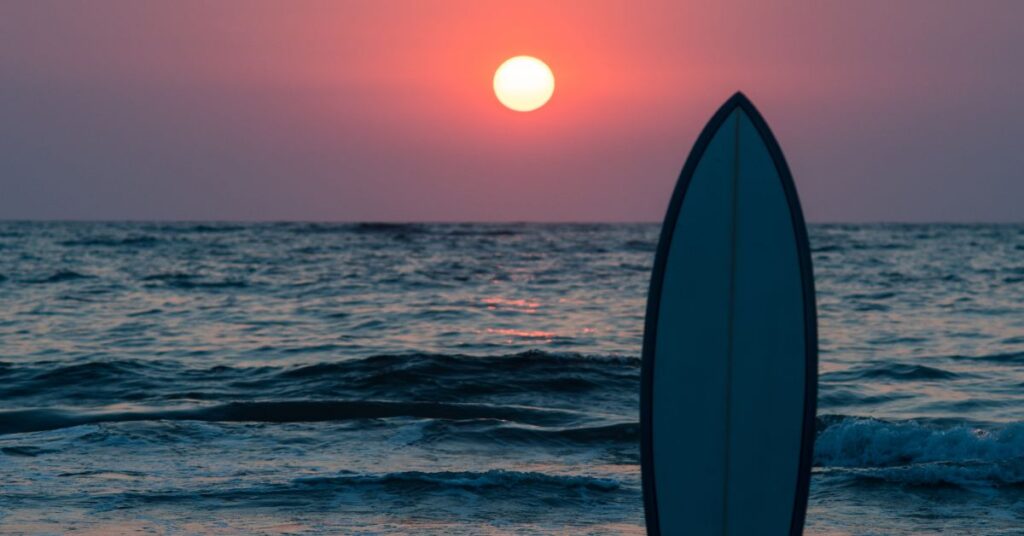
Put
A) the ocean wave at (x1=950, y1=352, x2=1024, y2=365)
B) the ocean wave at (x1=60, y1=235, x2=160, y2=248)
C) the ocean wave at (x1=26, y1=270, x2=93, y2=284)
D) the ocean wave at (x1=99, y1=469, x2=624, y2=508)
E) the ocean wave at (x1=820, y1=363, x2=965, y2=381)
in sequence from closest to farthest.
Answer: the ocean wave at (x1=99, y1=469, x2=624, y2=508) → the ocean wave at (x1=820, y1=363, x2=965, y2=381) → the ocean wave at (x1=950, y1=352, x2=1024, y2=365) → the ocean wave at (x1=26, y1=270, x2=93, y2=284) → the ocean wave at (x1=60, y1=235, x2=160, y2=248)

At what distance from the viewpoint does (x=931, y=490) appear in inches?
287

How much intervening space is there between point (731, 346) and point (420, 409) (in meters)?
6.33

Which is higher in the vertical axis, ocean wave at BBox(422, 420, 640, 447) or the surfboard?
the surfboard

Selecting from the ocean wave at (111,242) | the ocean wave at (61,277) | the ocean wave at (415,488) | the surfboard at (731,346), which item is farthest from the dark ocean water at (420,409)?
the ocean wave at (111,242)

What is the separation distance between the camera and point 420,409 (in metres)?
10.8

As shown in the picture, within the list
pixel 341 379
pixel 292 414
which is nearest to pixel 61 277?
pixel 341 379

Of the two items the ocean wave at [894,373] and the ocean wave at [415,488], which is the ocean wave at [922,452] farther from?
the ocean wave at [894,373]

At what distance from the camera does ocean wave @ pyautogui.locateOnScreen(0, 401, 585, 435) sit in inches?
389

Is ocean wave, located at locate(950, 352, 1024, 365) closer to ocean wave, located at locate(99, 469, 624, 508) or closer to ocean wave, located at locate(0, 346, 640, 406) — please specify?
ocean wave, located at locate(0, 346, 640, 406)

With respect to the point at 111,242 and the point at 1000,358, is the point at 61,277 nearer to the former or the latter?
the point at 111,242

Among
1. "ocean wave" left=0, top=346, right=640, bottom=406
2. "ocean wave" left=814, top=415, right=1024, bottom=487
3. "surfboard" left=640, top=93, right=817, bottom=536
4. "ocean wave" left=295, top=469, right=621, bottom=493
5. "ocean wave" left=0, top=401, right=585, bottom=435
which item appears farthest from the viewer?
"ocean wave" left=0, top=346, right=640, bottom=406

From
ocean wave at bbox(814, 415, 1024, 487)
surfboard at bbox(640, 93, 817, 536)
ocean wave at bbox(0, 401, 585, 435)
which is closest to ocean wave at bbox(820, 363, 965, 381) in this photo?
ocean wave at bbox(814, 415, 1024, 487)

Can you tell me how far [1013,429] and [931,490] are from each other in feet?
6.18

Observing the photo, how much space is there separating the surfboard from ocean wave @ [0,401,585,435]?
17.0ft
